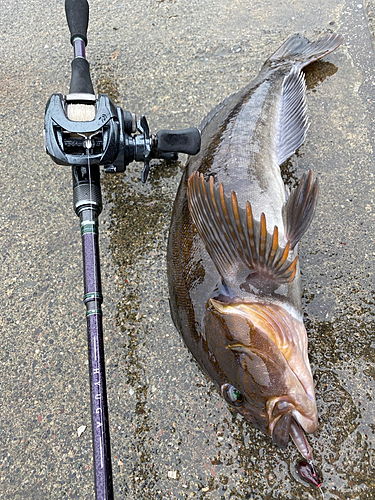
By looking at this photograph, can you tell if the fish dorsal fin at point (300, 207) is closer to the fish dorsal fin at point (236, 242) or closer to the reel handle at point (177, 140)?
the fish dorsal fin at point (236, 242)

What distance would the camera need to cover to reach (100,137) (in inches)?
82.5

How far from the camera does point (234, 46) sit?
356 centimetres

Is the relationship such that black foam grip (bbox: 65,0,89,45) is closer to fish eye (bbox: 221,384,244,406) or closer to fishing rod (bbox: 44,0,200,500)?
fishing rod (bbox: 44,0,200,500)

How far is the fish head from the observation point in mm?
1783

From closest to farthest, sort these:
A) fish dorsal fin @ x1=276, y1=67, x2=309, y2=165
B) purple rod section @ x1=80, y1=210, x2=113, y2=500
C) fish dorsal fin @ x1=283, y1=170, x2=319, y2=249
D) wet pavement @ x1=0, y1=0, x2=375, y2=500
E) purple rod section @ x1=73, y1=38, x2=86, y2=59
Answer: purple rod section @ x1=80, y1=210, x2=113, y2=500, fish dorsal fin @ x1=283, y1=170, x2=319, y2=249, wet pavement @ x1=0, y1=0, x2=375, y2=500, purple rod section @ x1=73, y1=38, x2=86, y2=59, fish dorsal fin @ x1=276, y1=67, x2=309, y2=165

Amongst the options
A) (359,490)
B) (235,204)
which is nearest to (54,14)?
(235,204)

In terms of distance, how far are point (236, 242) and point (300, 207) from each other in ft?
1.32

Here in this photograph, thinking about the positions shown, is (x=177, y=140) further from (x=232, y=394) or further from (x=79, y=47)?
(x=232, y=394)

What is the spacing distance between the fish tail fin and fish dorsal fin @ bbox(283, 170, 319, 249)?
5.94 feet

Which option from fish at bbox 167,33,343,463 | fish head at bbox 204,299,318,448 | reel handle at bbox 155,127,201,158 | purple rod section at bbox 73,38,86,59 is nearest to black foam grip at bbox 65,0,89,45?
purple rod section at bbox 73,38,86,59

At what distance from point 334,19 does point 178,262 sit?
10.1ft

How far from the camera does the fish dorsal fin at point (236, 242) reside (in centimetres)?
181

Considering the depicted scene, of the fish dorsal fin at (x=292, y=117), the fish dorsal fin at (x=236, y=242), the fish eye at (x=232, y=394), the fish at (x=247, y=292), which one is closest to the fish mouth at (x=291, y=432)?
the fish at (x=247, y=292)

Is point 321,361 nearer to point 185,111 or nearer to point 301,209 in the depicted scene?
point 301,209
